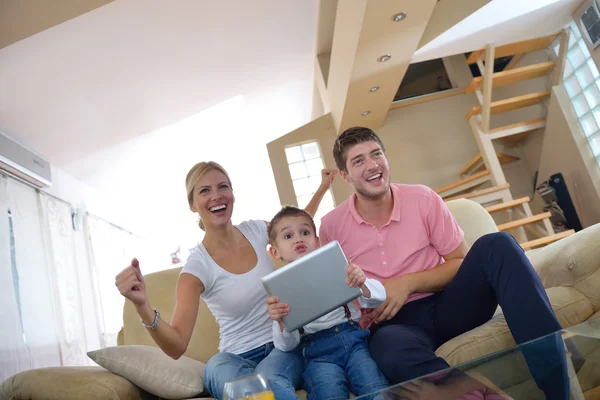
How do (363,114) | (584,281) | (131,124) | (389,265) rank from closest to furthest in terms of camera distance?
(584,281), (389,265), (131,124), (363,114)

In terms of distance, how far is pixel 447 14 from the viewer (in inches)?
164

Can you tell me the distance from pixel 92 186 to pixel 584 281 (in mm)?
5507

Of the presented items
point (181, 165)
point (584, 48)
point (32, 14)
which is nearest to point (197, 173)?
point (32, 14)

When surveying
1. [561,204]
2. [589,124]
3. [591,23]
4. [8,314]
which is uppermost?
[591,23]

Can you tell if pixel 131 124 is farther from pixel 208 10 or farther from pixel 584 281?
pixel 584 281

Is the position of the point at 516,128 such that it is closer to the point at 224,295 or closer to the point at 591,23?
the point at 591,23

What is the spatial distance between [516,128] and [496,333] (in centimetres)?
411

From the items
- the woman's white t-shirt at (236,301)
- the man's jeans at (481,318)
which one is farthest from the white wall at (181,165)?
the man's jeans at (481,318)

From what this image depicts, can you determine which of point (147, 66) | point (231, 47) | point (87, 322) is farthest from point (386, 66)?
point (87, 322)

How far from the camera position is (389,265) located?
67.1 inches

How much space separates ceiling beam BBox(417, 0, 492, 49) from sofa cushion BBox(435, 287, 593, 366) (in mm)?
3153

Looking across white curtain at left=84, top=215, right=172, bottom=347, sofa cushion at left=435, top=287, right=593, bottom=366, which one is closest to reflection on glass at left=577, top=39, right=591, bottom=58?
sofa cushion at left=435, top=287, right=593, bottom=366

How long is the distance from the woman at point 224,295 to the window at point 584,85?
3732 millimetres

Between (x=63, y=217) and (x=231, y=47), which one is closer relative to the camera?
(x=231, y=47)
